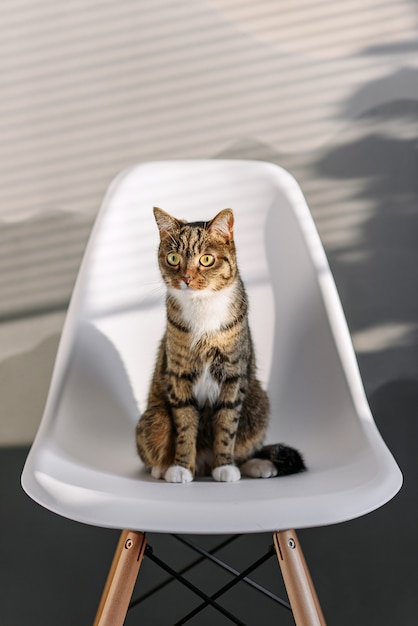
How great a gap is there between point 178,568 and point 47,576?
1.01ft

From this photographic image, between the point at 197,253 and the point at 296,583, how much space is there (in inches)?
18.5

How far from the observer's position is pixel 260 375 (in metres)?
1.28

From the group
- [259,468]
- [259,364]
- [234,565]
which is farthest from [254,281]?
[234,565]

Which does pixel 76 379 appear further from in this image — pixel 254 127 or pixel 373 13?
pixel 373 13

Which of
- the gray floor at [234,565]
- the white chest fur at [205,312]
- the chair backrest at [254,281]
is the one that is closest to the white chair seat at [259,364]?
the chair backrest at [254,281]

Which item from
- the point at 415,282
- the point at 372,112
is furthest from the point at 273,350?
the point at 372,112

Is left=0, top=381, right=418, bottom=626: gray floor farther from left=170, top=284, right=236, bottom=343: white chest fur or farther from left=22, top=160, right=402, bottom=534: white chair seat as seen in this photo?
left=170, top=284, right=236, bottom=343: white chest fur

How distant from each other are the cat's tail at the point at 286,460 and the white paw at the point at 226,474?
64mm

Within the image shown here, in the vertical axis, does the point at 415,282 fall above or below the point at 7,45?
below

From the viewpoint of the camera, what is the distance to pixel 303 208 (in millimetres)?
1302

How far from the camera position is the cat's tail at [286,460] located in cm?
103

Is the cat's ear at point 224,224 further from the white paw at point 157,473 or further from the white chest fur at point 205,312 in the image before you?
the white paw at point 157,473

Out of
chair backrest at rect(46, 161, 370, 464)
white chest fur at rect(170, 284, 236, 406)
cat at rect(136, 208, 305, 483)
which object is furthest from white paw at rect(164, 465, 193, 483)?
chair backrest at rect(46, 161, 370, 464)

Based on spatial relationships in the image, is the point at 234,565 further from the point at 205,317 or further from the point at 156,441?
the point at 205,317
